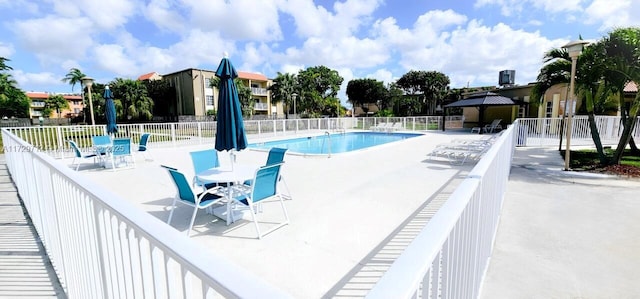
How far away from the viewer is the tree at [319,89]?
35.9m

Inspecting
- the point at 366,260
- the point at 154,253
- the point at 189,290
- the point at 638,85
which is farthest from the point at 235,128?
the point at 638,85

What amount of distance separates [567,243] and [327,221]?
2723 mm

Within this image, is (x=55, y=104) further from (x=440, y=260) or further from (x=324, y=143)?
(x=440, y=260)

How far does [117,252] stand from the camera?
131 cm

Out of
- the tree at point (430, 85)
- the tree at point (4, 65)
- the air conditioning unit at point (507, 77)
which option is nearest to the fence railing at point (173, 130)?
the air conditioning unit at point (507, 77)

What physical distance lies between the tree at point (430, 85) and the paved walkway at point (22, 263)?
132ft

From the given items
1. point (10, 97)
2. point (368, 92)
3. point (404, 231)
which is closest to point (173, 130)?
point (404, 231)

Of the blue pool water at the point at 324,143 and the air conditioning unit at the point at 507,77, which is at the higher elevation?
the air conditioning unit at the point at 507,77

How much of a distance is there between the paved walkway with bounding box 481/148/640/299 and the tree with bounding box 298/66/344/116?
31.5 meters

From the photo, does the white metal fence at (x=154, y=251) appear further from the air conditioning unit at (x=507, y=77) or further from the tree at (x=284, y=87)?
the air conditioning unit at (x=507, y=77)

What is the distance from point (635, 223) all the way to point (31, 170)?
7346 millimetres

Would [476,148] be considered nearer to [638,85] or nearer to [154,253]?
[638,85]

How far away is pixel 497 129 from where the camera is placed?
18172mm

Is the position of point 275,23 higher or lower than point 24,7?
higher
